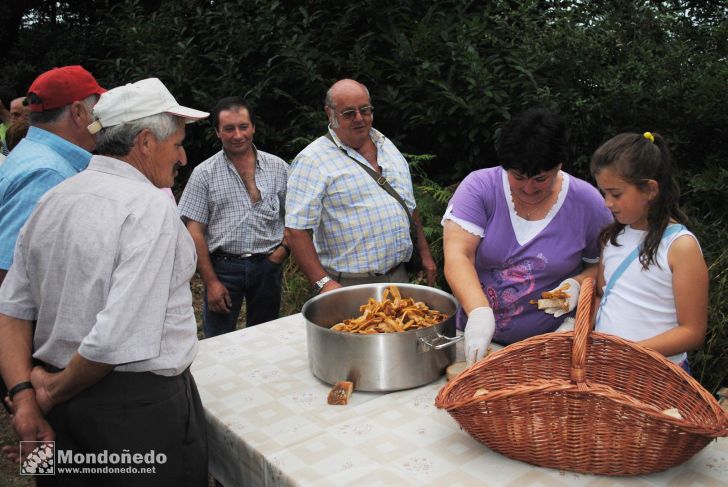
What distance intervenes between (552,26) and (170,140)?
4344mm

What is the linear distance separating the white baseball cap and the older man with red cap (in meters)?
0.53

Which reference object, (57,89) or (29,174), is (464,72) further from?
(29,174)

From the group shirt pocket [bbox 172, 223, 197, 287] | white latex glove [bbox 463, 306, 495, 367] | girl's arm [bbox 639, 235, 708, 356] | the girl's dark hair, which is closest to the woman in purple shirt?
white latex glove [bbox 463, 306, 495, 367]

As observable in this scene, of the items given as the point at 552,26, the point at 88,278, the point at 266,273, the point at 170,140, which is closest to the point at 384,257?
the point at 266,273

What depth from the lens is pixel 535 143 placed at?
2203mm

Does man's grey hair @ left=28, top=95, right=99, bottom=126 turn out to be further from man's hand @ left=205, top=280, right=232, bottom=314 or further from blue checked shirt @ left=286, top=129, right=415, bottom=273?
man's hand @ left=205, top=280, right=232, bottom=314

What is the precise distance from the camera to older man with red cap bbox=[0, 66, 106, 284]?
86.3 inches

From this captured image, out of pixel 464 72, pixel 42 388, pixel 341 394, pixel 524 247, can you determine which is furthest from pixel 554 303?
pixel 464 72

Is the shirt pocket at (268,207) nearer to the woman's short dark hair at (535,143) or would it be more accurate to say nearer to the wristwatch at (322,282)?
the wristwatch at (322,282)

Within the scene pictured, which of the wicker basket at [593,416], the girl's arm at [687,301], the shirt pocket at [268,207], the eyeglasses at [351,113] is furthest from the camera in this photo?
the shirt pocket at [268,207]

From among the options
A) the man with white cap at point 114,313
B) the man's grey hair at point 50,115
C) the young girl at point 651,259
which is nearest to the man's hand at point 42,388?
the man with white cap at point 114,313

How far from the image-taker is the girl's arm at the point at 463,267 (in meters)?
2.27

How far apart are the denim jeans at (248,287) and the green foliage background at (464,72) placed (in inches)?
55.7

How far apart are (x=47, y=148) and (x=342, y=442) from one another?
155 cm
